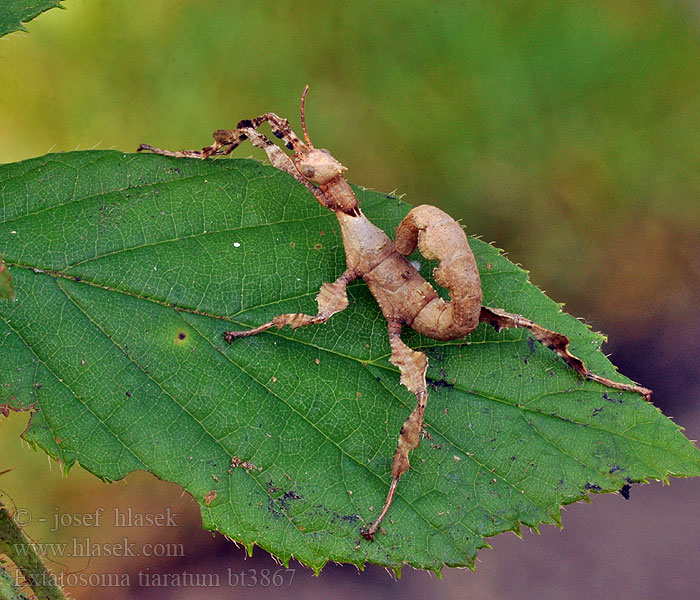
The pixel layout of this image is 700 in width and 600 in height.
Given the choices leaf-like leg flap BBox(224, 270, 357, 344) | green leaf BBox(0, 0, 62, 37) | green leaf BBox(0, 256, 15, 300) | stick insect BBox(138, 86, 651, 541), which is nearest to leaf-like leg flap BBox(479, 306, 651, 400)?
stick insect BBox(138, 86, 651, 541)

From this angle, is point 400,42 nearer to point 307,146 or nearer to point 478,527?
point 307,146

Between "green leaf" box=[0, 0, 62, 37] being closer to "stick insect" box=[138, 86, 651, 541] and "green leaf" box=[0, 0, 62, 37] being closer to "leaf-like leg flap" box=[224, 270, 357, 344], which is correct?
"stick insect" box=[138, 86, 651, 541]

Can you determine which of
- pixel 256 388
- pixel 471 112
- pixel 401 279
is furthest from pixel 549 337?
pixel 471 112

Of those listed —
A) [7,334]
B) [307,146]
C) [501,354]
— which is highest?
[307,146]

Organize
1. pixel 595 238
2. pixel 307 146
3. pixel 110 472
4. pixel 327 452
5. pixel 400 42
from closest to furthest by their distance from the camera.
A: pixel 110 472, pixel 327 452, pixel 307 146, pixel 400 42, pixel 595 238

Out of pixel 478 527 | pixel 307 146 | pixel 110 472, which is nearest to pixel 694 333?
pixel 478 527

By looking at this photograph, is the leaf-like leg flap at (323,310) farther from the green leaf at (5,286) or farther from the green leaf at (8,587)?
the green leaf at (5,286)
